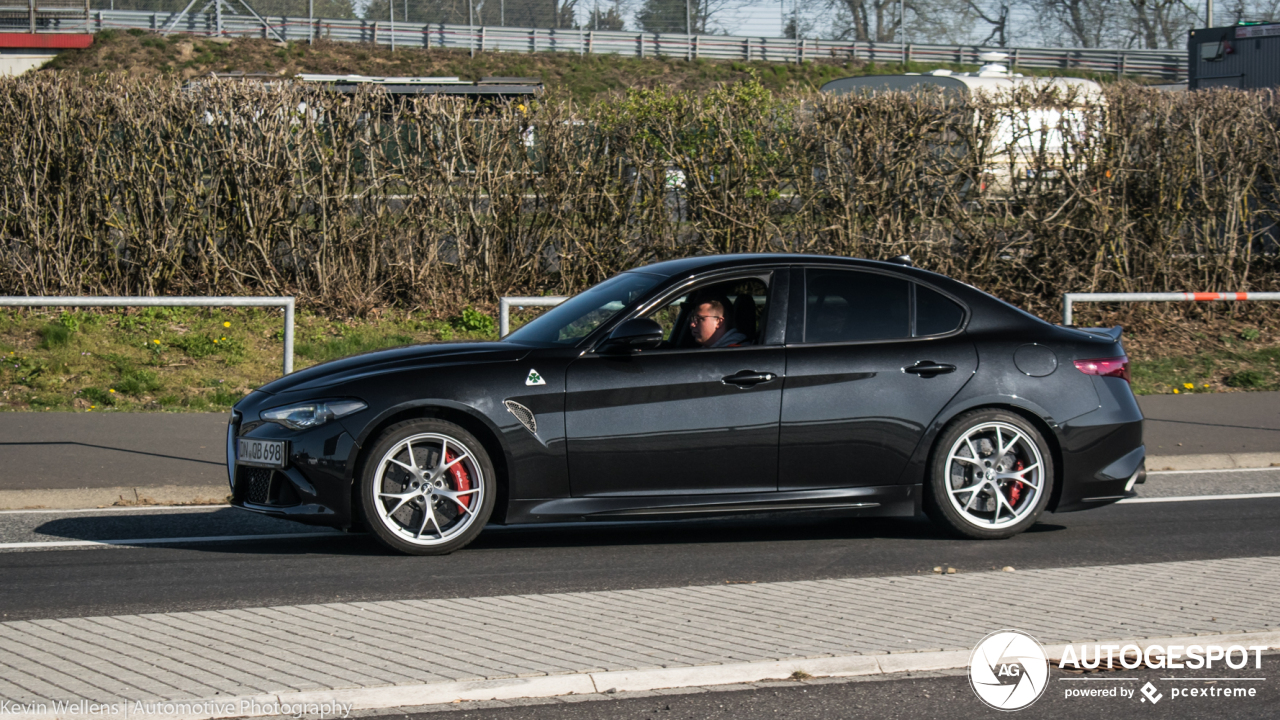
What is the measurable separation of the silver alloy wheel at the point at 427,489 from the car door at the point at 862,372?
5.37 feet

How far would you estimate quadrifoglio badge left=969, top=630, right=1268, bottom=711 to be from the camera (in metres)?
4.39

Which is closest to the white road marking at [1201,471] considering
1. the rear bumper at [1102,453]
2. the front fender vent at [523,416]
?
the rear bumper at [1102,453]

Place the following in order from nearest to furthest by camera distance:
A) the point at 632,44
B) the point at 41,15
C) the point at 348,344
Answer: the point at 348,344, the point at 41,15, the point at 632,44

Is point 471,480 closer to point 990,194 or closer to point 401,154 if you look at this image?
point 401,154

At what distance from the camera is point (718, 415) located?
6.44m

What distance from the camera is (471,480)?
6316 mm

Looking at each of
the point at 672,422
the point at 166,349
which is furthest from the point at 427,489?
the point at 166,349

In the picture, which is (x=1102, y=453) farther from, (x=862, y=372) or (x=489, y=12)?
(x=489, y=12)

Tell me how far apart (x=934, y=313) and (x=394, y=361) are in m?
2.96

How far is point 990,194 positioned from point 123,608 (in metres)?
12.0

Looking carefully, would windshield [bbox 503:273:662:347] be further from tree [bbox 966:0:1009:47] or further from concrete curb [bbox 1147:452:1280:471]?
tree [bbox 966:0:1009:47]

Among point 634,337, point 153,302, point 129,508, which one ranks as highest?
point 634,337

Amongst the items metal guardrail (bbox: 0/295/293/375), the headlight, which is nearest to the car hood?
the headlight

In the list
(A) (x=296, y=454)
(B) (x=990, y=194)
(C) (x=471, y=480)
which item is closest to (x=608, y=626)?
(C) (x=471, y=480)
